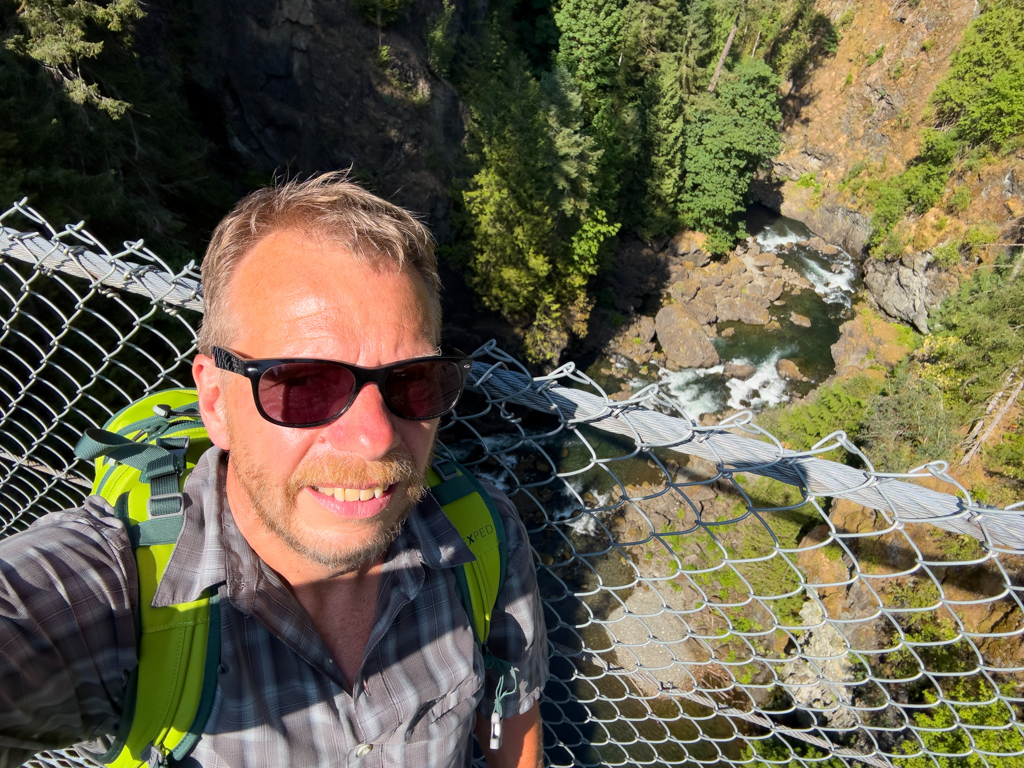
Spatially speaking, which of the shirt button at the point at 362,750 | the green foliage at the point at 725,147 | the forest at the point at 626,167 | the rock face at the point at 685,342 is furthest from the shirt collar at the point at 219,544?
the green foliage at the point at 725,147

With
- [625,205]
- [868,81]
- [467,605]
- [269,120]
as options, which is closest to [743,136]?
[625,205]

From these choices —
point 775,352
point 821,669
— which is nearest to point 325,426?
point 821,669

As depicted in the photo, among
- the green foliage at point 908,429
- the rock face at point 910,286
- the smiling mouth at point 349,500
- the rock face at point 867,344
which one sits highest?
the smiling mouth at point 349,500

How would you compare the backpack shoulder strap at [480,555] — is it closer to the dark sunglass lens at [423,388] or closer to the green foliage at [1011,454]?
the dark sunglass lens at [423,388]

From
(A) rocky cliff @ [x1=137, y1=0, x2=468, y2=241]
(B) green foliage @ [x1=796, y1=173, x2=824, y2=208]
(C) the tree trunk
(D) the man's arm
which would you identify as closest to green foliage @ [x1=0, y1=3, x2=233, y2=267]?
(A) rocky cliff @ [x1=137, y1=0, x2=468, y2=241]

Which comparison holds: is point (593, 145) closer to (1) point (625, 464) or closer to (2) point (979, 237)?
(1) point (625, 464)

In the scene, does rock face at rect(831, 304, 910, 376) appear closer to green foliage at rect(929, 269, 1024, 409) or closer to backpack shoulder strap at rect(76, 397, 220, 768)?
green foliage at rect(929, 269, 1024, 409)
